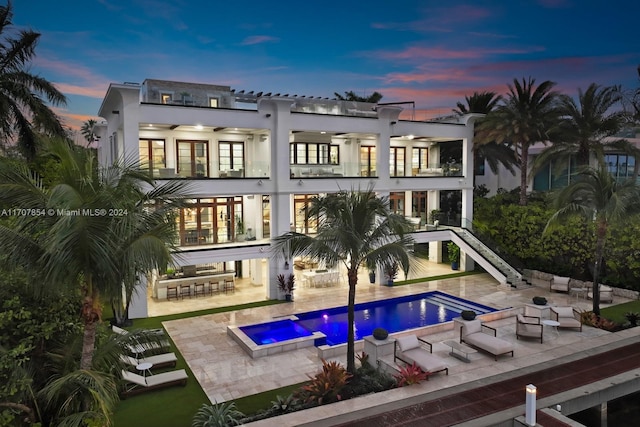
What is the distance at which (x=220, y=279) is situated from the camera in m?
22.1

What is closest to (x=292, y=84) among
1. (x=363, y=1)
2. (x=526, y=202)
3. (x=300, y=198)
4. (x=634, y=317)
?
(x=363, y=1)

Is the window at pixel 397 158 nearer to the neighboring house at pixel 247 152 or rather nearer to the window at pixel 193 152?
the neighboring house at pixel 247 152

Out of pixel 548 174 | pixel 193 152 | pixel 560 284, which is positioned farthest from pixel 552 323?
pixel 548 174

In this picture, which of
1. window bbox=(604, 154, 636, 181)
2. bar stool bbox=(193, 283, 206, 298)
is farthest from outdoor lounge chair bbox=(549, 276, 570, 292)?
bar stool bbox=(193, 283, 206, 298)

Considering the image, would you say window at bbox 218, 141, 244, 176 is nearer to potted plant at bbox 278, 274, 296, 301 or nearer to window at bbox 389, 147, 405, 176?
potted plant at bbox 278, 274, 296, 301

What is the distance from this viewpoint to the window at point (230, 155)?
22.7 meters

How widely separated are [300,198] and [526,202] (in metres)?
13.3

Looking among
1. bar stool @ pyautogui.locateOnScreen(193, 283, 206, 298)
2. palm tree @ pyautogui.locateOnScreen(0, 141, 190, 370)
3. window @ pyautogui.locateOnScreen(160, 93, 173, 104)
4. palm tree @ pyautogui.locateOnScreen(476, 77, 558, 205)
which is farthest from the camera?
palm tree @ pyautogui.locateOnScreen(476, 77, 558, 205)

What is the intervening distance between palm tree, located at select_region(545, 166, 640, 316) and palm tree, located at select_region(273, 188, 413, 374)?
26.4 ft

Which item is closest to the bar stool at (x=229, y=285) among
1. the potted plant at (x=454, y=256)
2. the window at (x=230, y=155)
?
the window at (x=230, y=155)

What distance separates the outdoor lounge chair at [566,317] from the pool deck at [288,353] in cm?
28

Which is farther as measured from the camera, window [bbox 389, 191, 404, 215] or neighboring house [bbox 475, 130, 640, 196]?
window [bbox 389, 191, 404, 215]

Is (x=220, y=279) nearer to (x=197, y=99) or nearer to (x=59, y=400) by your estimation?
(x=197, y=99)

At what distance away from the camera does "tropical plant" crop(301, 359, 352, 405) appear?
10.6 m
